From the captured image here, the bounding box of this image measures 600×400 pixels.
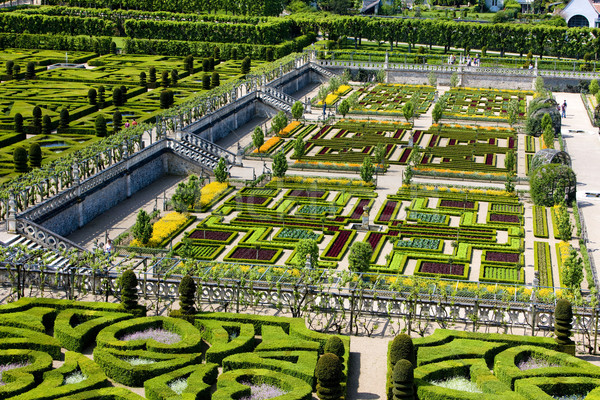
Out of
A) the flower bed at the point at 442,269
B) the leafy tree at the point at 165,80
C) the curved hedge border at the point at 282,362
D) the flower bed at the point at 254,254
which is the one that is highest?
the leafy tree at the point at 165,80

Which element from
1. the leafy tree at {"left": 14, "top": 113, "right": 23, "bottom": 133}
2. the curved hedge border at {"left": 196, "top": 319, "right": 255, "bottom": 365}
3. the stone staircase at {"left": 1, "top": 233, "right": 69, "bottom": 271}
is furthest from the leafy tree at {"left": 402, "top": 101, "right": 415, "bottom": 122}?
the curved hedge border at {"left": 196, "top": 319, "right": 255, "bottom": 365}

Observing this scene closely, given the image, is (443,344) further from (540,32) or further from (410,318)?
(540,32)

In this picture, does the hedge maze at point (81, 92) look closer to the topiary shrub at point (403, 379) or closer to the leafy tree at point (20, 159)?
the leafy tree at point (20, 159)

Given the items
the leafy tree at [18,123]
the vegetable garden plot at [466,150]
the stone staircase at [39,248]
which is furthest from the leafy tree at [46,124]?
the vegetable garden plot at [466,150]

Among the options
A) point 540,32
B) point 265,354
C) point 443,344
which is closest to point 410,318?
point 443,344

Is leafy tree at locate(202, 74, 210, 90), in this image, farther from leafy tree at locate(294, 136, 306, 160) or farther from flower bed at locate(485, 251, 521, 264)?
flower bed at locate(485, 251, 521, 264)

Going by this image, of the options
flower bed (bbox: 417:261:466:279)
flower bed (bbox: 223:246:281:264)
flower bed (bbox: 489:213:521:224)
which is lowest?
flower bed (bbox: 417:261:466:279)

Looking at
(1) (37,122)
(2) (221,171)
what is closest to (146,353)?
(2) (221,171)
